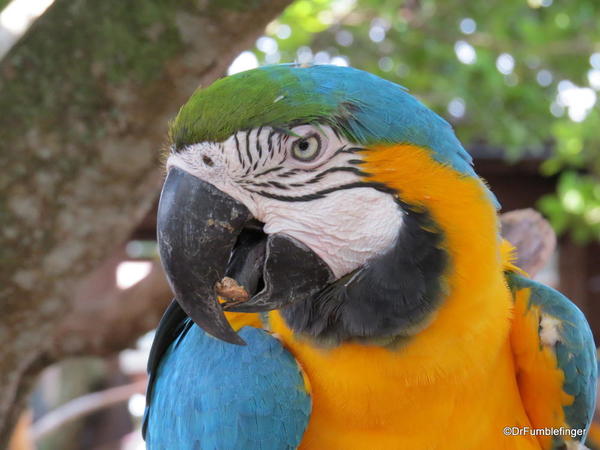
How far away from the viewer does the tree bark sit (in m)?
2.02

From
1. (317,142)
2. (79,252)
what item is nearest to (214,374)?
(317,142)

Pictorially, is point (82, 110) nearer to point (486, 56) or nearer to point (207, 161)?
point (207, 161)

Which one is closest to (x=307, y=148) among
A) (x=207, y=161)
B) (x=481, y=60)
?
(x=207, y=161)

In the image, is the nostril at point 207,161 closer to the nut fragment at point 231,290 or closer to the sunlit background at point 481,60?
the nut fragment at point 231,290

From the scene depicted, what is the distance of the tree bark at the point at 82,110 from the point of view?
2020 millimetres

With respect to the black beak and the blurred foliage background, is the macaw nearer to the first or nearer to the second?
the black beak

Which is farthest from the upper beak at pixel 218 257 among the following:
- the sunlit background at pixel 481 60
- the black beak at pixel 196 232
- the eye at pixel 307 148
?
the sunlit background at pixel 481 60

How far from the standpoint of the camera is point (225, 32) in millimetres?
2072

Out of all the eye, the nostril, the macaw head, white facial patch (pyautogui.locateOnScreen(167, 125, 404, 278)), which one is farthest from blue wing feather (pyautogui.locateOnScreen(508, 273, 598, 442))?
the nostril

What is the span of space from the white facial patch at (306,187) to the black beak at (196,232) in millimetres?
25

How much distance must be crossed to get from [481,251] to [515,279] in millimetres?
367

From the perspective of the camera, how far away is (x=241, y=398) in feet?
4.68

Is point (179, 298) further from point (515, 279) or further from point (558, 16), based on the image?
point (558, 16)

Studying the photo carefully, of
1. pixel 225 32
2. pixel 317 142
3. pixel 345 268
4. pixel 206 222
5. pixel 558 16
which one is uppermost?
pixel 558 16
